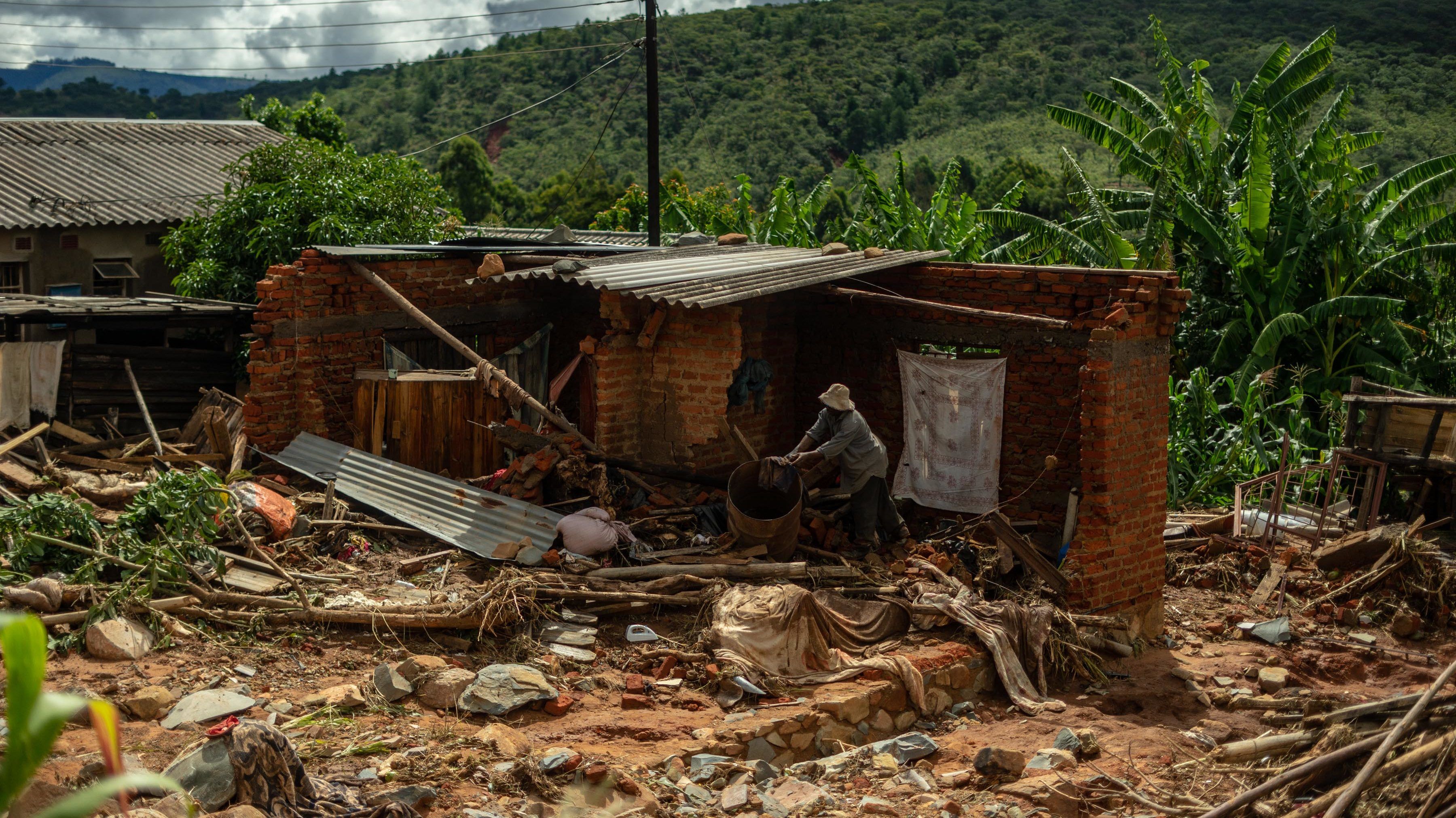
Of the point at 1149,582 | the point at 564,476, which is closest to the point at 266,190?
the point at 564,476

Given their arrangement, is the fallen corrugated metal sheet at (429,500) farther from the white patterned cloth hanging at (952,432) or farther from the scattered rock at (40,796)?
the scattered rock at (40,796)

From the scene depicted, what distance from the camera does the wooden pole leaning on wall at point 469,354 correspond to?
10.3 m

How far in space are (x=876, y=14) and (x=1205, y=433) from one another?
36517 millimetres

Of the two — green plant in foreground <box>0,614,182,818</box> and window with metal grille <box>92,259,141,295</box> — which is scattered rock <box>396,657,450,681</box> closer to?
green plant in foreground <box>0,614,182,818</box>

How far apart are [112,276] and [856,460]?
15932 mm

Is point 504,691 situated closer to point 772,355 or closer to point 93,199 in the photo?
point 772,355

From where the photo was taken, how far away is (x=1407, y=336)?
57.8 feet

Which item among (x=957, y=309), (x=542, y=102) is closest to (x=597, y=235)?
(x=542, y=102)

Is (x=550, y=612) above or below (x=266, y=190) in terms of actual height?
below

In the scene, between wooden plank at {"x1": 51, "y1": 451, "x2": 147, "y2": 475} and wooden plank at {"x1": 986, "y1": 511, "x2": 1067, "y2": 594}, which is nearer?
wooden plank at {"x1": 986, "y1": 511, "x2": 1067, "y2": 594}

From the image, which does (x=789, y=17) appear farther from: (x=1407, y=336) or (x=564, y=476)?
(x=564, y=476)

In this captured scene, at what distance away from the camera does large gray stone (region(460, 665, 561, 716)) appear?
7.23 meters

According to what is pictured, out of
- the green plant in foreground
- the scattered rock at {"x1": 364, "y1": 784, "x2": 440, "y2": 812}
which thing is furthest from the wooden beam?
the green plant in foreground

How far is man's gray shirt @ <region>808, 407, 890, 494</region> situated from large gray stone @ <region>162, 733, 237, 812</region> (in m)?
5.21
